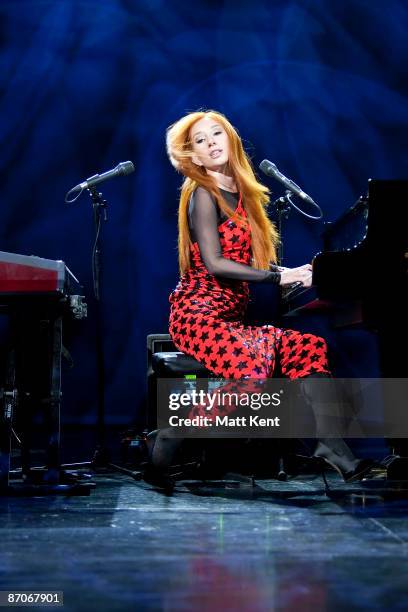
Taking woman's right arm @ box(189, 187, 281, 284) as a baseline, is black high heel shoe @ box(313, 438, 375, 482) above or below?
below

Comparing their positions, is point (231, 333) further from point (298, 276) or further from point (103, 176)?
point (103, 176)

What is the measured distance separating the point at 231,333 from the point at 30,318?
2.56 ft

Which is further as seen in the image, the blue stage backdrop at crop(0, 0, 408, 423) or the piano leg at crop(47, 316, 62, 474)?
the blue stage backdrop at crop(0, 0, 408, 423)

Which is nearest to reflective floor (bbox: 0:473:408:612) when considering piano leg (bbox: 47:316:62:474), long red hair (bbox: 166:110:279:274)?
piano leg (bbox: 47:316:62:474)

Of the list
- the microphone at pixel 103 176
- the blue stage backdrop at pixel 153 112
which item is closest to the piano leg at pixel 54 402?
the microphone at pixel 103 176

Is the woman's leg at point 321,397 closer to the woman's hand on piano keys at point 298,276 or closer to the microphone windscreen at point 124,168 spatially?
the woman's hand on piano keys at point 298,276

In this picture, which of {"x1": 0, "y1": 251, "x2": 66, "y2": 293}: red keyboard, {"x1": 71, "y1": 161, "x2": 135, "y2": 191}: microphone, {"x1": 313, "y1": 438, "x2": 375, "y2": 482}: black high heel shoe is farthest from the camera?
{"x1": 71, "y1": 161, "x2": 135, "y2": 191}: microphone

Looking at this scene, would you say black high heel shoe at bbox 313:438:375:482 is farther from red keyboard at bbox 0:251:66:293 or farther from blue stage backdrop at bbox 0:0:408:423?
blue stage backdrop at bbox 0:0:408:423

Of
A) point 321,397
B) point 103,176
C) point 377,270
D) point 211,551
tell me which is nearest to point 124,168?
point 103,176

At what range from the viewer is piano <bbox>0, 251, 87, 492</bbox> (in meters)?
2.69

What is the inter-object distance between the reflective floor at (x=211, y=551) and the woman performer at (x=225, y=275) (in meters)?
0.39

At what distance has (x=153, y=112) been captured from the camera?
16.2ft

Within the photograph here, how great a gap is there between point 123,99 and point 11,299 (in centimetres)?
253

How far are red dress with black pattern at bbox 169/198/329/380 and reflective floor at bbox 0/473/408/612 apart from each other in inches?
17.8
